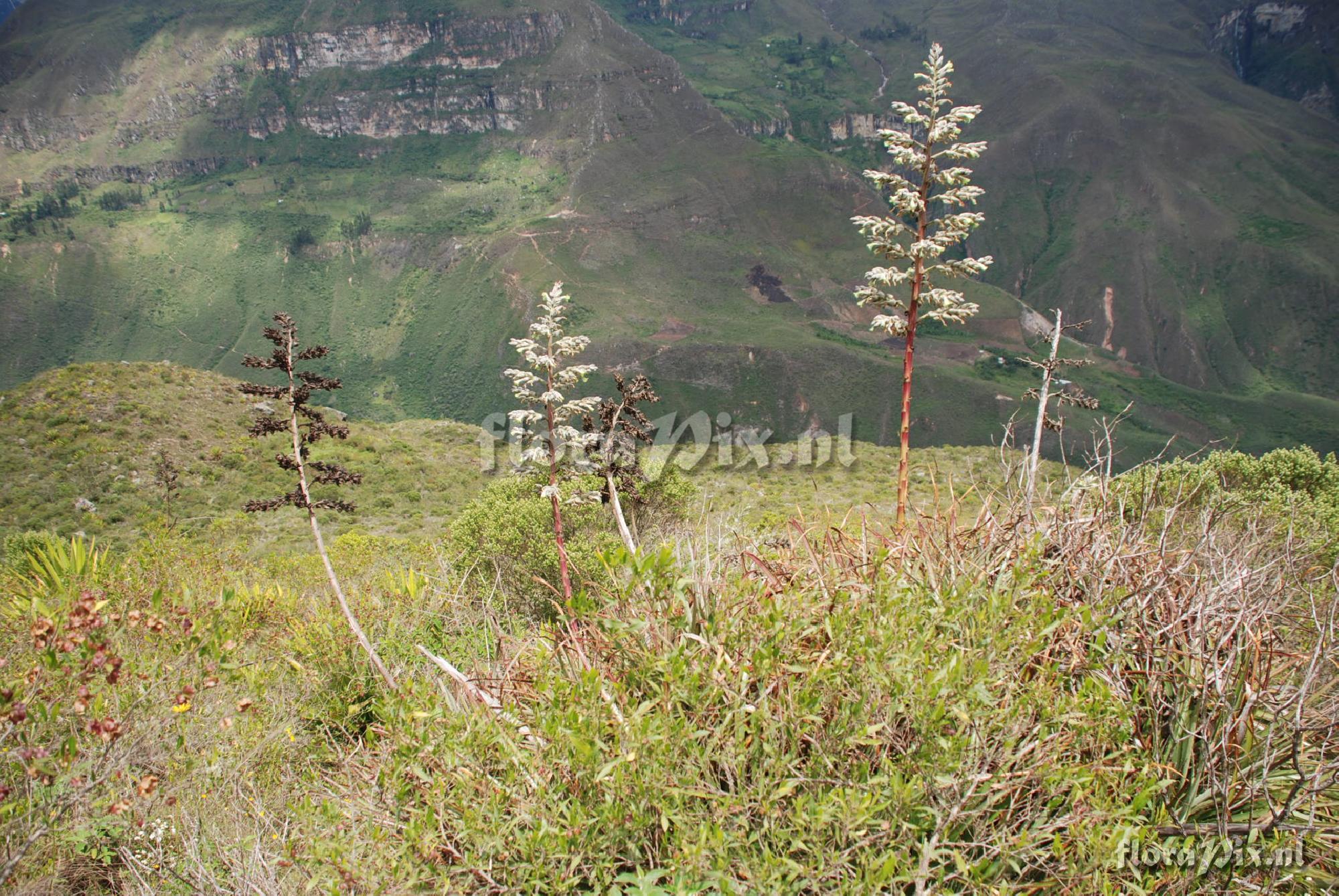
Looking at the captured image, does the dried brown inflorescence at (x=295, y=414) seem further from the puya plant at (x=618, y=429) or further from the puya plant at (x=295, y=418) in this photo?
the puya plant at (x=618, y=429)

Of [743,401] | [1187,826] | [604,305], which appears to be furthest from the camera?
[604,305]

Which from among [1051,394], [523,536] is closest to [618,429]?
[1051,394]

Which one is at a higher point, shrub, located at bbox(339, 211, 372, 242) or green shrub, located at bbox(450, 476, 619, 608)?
shrub, located at bbox(339, 211, 372, 242)

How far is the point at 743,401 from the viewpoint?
118m

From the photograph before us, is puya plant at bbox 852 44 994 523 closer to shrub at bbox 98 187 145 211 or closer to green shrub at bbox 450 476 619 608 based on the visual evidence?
green shrub at bbox 450 476 619 608

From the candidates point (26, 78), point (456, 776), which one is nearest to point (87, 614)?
point (456, 776)

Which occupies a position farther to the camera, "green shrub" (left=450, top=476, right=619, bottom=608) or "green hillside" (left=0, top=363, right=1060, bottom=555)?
"green hillside" (left=0, top=363, right=1060, bottom=555)

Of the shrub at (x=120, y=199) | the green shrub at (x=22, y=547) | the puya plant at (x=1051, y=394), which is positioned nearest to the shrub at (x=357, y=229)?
the shrub at (x=120, y=199)

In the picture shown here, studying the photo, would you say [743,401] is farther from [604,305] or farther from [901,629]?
[901,629]

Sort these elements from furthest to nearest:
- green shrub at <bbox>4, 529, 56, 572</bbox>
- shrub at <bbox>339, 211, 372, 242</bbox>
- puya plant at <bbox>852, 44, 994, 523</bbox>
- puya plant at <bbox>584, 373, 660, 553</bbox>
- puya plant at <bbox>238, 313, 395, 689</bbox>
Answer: shrub at <bbox>339, 211, 372, 242</bbox>
green shrub at <bbox>4, 529, 56, 572</bbox>
puya plant at <bbox>852, 44, 994, 523</bbox>
puya plant at <bbox>584, 373, 660, 553</bbox>
puya plant at <bbox>238, 313, 395, 689</bbox>

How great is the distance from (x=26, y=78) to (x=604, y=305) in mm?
185504

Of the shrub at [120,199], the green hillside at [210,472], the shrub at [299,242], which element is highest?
the shrub at [120,199]

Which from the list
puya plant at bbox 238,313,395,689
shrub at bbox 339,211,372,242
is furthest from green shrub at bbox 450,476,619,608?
shrub at bbox 339,211,372,242

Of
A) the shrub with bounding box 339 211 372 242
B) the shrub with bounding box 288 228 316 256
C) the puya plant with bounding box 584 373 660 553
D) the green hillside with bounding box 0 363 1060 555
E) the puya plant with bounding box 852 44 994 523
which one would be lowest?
the green hillside with bounding box 0 363 1060 555
